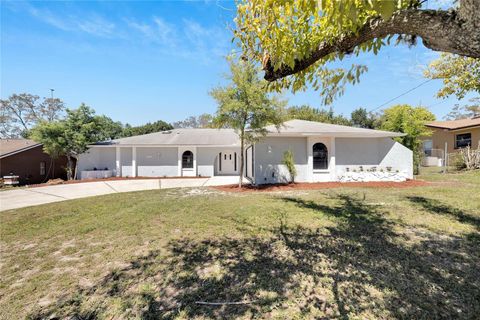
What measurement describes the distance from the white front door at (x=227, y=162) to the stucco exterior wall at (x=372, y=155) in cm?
979

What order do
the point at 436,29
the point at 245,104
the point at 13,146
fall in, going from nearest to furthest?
the point at 436,29, the point at 245,104, the point at 13,146

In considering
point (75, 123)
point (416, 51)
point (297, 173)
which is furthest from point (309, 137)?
point (75, 123)

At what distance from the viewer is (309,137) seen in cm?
1409

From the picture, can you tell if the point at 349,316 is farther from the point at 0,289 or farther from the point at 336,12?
the point at 0,289

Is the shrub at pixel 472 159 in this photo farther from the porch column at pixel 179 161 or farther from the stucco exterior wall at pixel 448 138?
the porch column at pixel 179 161

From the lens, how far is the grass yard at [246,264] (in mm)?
2867

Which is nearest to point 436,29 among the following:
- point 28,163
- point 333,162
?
point 333,162

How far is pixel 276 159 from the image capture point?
14047 mm

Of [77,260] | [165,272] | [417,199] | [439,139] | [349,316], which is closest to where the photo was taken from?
[349,316]

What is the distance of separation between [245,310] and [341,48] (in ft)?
10.3

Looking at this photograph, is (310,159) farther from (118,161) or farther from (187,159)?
(118,161)

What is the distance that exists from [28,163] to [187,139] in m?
13.3

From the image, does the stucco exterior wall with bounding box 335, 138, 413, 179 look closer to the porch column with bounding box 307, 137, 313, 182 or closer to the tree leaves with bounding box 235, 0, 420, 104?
the porch column with bounding box 307, 137, 313, 182

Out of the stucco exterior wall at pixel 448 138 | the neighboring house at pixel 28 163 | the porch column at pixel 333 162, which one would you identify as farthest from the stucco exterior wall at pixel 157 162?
the stucco exterior wall at pixel 448 138
